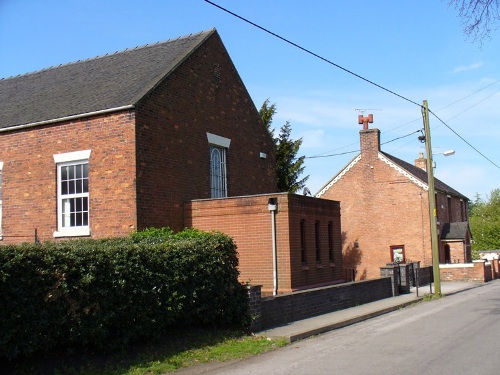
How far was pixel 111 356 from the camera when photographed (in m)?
8.90

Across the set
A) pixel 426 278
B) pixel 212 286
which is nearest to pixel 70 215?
pixel 212 286

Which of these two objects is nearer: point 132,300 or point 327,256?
point 132,300

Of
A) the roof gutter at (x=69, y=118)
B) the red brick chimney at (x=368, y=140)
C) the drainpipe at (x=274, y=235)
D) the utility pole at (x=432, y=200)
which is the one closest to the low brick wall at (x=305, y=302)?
the drainpipe at (x=274, y=235)

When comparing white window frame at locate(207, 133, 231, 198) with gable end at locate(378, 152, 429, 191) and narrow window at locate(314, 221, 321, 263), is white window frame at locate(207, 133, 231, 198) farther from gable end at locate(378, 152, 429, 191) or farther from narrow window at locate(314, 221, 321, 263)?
gable end at locate(378, 152, 429, 191)

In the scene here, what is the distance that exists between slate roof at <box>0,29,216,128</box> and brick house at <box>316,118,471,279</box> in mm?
20401

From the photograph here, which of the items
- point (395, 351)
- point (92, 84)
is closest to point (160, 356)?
point (395, 351)

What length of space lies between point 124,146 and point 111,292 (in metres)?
7.92

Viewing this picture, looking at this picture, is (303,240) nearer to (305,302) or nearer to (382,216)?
(305,302)

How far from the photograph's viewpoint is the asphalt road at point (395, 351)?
8555 millimetres

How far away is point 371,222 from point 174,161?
902 inches

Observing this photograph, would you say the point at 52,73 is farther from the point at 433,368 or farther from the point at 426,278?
the point at 426,278

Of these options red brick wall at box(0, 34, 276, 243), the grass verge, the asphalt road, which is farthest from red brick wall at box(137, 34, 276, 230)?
the asphalt road

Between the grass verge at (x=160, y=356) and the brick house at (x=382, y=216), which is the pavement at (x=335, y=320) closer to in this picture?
the grass verge at (x=160, y=356)

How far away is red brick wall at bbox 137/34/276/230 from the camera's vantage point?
16500 millimetres
